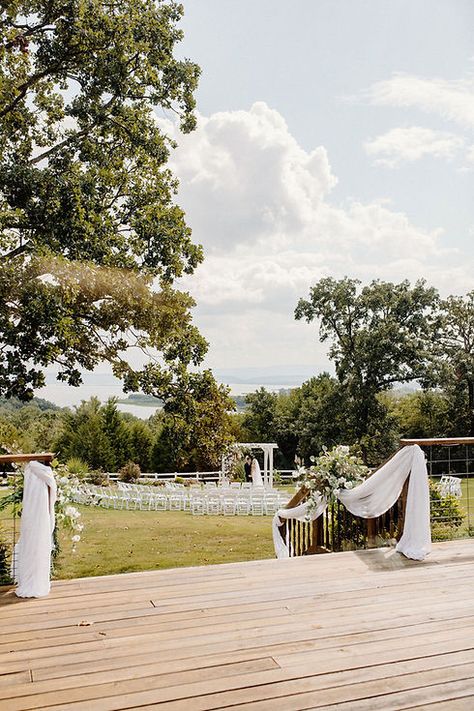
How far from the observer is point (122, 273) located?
9797 millimetres

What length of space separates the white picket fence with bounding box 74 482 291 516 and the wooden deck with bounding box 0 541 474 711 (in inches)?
410

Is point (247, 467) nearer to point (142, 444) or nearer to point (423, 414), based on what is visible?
point (142, 444)

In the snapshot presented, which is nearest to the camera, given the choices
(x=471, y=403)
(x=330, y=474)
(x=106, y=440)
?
(x=330, y=474)

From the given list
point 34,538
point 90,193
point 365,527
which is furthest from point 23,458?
point 90,193

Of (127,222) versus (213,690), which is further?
(127,222)

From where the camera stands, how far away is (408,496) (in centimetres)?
525

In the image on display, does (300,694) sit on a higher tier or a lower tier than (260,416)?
lower

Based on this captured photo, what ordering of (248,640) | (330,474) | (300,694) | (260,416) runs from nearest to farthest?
(300,694) → (248,640) → (330,474) → (260,416)

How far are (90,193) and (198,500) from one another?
825cm

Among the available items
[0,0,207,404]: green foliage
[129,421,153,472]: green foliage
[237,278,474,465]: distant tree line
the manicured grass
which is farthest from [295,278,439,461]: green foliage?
[0,0,207,404]: green foliage

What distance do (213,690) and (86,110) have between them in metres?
10.0

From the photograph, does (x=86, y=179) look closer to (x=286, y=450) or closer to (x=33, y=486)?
(x=33, y=486)

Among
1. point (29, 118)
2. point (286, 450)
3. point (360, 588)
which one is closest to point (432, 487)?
point (360, 588)

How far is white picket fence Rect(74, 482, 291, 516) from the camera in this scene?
15188mm
